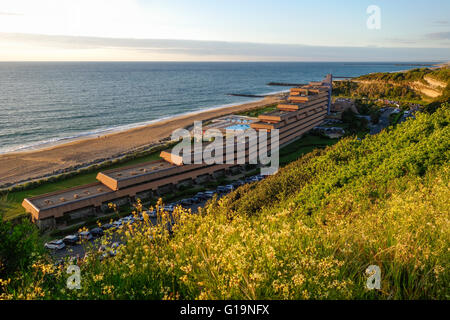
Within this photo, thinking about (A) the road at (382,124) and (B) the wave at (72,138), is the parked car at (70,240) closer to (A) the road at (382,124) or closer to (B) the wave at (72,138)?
(B) the wave at (72,138)

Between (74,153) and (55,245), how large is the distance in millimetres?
34898

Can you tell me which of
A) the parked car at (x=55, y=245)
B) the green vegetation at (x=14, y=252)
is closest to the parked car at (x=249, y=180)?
the parked car at (x=55, y=245)

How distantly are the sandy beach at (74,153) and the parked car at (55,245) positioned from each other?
23.0 metres

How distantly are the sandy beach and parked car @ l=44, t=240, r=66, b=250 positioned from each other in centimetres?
2302

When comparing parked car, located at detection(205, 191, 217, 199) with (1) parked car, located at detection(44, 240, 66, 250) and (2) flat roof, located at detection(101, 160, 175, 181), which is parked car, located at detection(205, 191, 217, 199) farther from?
(1) parked car, located at detection(44, 240, 66, 250)

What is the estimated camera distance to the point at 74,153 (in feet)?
189

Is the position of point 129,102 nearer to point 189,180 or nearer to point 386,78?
point 189,180

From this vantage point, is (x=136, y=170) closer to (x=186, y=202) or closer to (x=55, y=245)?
(x=186, y=202)

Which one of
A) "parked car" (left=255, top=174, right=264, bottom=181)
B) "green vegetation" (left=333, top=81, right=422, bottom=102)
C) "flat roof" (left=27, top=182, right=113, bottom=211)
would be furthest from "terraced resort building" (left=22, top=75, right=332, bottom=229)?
"green vegetation" (left=333, top=81, right=422, bottom=102)

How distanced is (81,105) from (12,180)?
67.4 meters

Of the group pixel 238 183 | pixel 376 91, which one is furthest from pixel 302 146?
pixel 376 91

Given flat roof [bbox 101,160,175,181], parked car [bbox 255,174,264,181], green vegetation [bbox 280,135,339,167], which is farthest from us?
green vegetation [bbox 280,135,339,167]

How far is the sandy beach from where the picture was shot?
48200 millimetres

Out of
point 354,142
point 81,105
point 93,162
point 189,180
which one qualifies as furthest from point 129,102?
point 354,142
